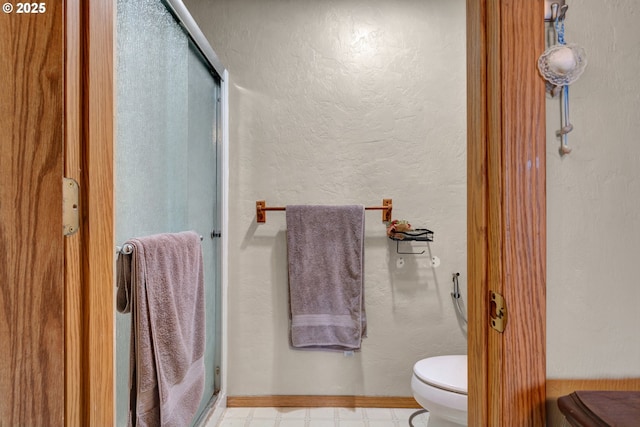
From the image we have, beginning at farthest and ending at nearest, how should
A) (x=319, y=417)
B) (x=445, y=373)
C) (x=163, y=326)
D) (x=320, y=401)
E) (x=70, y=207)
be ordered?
1. (x=320, y=401)
2. (x=319, y=417)
3. (x=445, y=373)
4. (x=163, y=326)
5. (x=70, y=207)

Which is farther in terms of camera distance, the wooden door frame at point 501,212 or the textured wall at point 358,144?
the textured wall at point 358,144

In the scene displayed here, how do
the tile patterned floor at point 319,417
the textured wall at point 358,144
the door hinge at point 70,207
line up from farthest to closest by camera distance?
the textured wall at point 358,144
the tile patterned floor at point 319,417
the door hinge at point 70,207

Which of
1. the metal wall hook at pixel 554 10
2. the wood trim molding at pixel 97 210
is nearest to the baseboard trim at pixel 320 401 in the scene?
the wood trim molding at pixel 97 210

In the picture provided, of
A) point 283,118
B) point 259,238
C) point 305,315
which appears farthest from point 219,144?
point 305,315

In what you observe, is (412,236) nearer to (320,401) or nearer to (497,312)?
(320,401)

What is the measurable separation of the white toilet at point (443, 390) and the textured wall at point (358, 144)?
45 centimetres

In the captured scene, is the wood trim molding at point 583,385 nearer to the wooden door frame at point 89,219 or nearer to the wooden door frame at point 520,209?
the wooden door frame at point 520,209

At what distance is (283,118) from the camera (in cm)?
209

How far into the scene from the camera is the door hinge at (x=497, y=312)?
1.85ft

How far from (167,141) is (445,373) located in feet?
4.59

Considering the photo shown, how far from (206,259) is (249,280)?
36cm

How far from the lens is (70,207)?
536 millimetres

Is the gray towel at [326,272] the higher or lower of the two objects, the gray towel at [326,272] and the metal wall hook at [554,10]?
the lower

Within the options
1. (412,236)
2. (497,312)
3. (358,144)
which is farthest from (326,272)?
(497,312)
